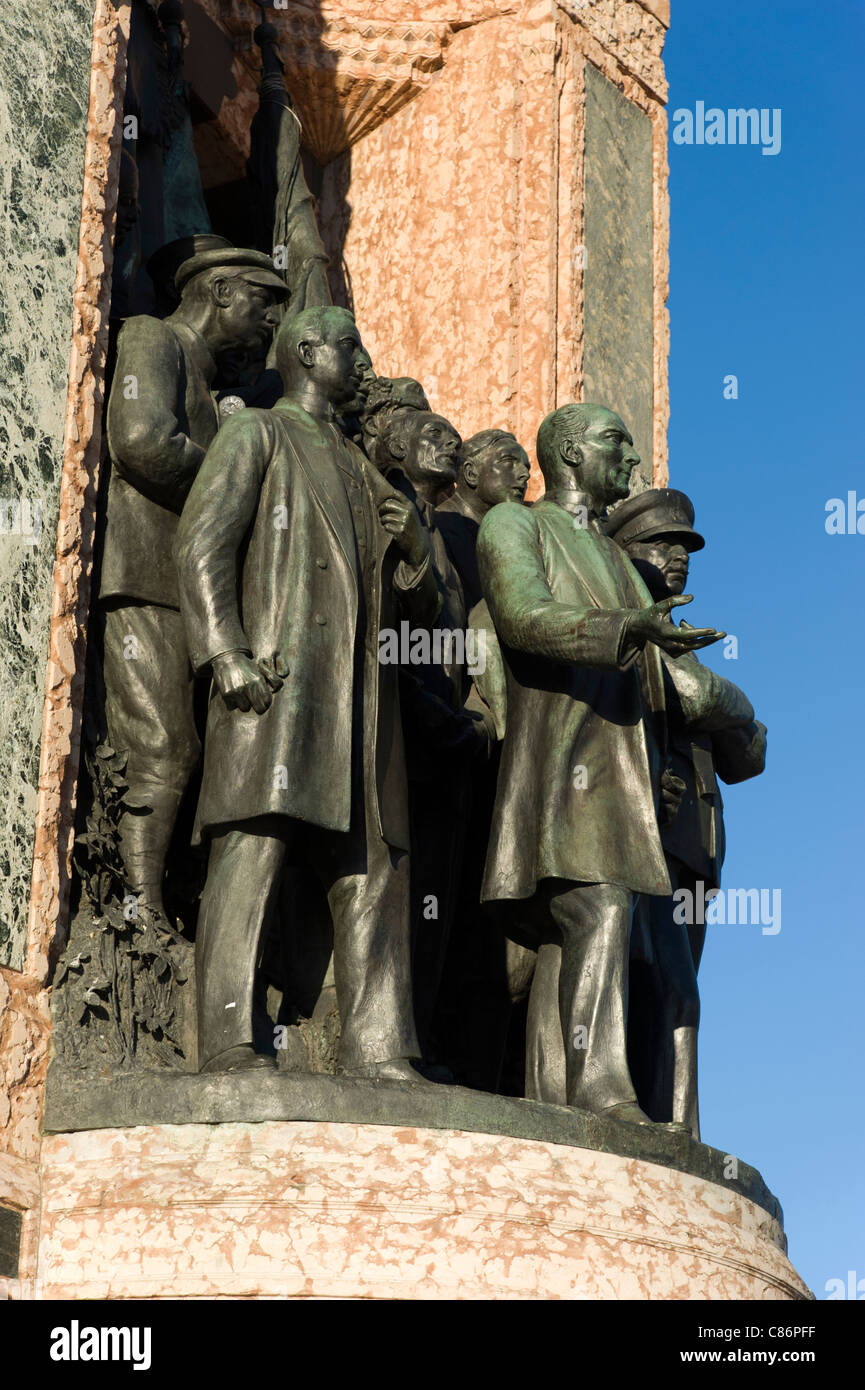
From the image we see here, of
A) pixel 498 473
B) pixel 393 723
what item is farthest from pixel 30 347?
pixel 498 473

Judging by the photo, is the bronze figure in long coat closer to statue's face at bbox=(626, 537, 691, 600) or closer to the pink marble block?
the pink marble block

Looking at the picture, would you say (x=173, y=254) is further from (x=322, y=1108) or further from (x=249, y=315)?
(x=322, y=1108)

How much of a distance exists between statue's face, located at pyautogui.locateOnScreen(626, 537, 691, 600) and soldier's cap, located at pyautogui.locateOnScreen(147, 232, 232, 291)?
2.00m

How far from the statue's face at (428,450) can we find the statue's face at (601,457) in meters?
0.77

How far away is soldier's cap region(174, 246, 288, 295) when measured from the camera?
32.2 feet

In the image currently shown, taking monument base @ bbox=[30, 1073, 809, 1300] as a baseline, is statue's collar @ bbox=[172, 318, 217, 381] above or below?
above

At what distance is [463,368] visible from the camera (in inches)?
483

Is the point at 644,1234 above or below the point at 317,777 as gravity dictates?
below

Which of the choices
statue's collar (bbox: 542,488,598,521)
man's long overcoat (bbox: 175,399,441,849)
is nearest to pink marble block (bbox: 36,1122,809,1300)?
man's long overcoat (bbox: 175,399,441,849)

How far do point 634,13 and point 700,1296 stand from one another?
7168mm

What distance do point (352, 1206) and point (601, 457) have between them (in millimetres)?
3062

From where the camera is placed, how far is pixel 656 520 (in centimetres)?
1039

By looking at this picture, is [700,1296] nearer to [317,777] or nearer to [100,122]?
[317,777]

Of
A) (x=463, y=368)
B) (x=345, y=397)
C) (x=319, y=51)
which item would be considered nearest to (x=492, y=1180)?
(x=345, y=397)
